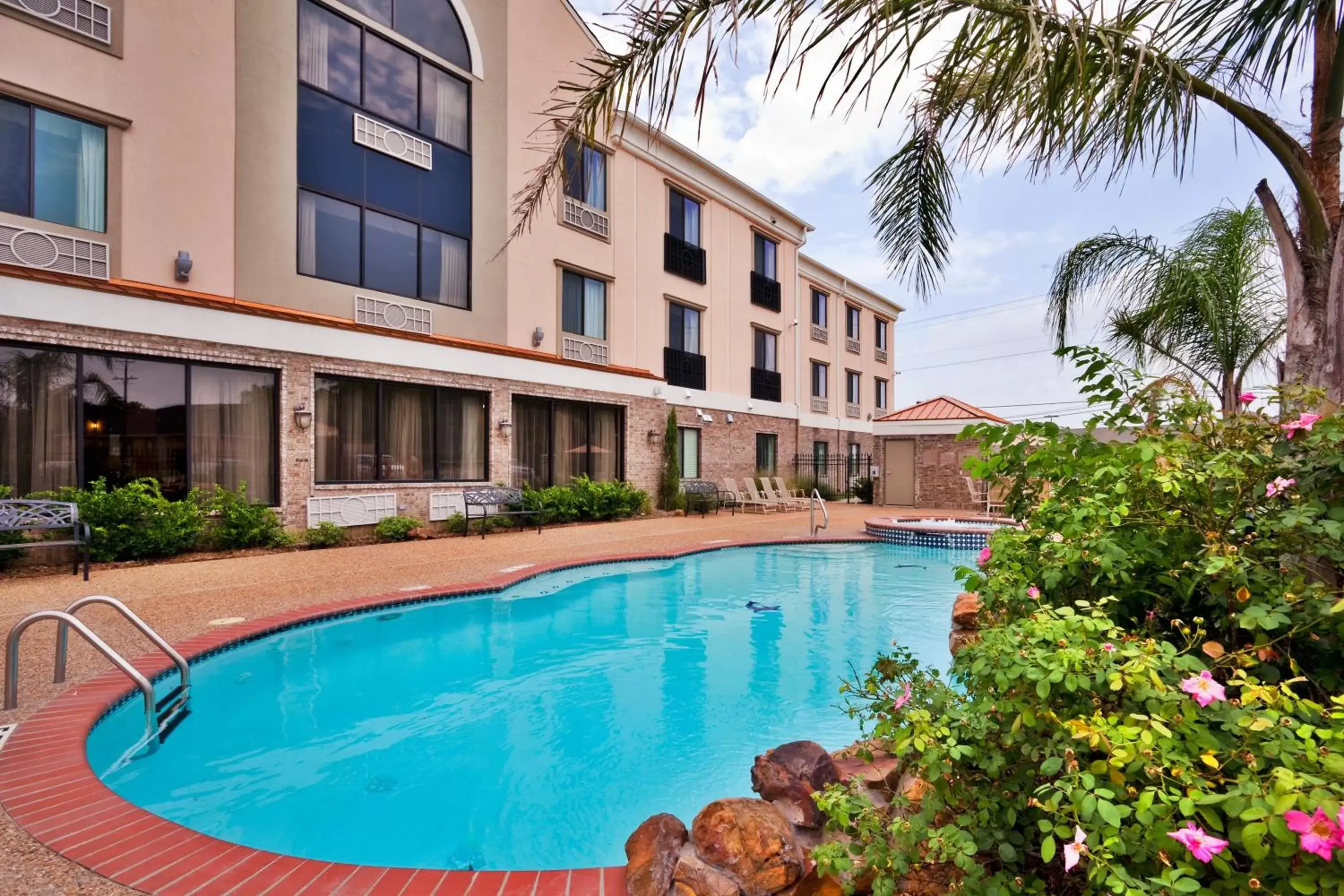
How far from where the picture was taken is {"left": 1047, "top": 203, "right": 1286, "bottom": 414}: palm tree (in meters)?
5.94

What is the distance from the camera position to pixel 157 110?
29.2 feet

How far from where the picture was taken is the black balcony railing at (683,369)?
57.3 feet

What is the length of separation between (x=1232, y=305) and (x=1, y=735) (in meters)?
9.81

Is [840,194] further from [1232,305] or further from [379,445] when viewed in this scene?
[379,445]

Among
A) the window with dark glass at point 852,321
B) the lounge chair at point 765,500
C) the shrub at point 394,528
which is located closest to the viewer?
the shrub at point 394,528

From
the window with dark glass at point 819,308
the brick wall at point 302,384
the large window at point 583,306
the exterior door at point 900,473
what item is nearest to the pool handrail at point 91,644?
the brick wall at point 302,384

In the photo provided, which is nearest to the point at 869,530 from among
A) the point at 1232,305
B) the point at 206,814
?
the point at 1232,305

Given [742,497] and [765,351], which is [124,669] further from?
[765,351]

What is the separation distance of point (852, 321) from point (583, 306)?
15.1 m

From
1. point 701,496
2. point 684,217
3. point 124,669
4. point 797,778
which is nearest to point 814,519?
point 701,496

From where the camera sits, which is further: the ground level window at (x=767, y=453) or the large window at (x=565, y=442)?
the ground level window at (x=767, y=453)

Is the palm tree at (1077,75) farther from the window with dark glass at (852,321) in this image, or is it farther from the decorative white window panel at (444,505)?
the window with dark glass at (852,321)

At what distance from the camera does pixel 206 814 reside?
10.6 feet

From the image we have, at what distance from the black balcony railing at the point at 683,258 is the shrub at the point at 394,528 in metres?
9.87
